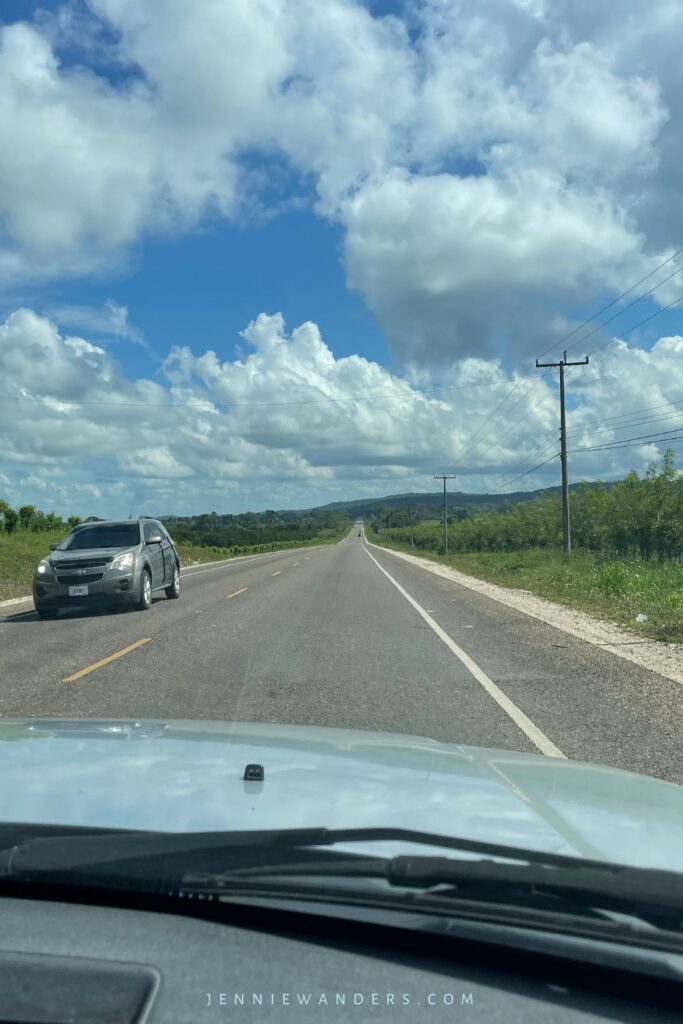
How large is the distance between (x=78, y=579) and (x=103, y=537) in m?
1.78

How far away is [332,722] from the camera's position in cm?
737

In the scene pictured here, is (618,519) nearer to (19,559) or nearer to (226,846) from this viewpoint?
(19,559)

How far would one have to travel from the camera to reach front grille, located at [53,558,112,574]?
622 inches

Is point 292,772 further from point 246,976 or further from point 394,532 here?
point 394,532

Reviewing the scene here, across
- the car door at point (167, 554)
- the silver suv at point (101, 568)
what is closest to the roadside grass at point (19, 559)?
the car door at point (167, 554)

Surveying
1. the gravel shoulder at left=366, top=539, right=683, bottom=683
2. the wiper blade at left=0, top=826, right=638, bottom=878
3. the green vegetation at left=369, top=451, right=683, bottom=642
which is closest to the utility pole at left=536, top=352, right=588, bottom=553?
the green vegetation at left=369, top=451, right=683, bottom=642

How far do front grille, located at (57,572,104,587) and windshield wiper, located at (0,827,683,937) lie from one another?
1346cm

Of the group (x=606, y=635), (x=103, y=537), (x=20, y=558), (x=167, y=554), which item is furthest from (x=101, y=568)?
(x=20, y=558)

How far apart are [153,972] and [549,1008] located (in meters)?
0.98

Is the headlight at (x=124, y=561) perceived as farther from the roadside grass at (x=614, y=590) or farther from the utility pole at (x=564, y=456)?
the utility pole at (x=564, y=456)

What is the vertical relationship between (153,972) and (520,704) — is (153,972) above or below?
above

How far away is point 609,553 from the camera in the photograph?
42156 millimetres

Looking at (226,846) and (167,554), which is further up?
(167,554)

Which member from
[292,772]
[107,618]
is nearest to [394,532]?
[107,618]
